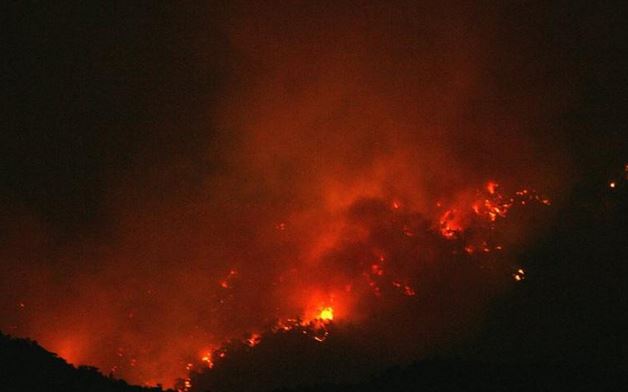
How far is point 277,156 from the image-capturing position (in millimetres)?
14766

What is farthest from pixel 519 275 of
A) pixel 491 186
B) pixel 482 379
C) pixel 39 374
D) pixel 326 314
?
pixel 39 374

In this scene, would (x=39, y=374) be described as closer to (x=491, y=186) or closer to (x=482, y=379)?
(x=482, y=379)

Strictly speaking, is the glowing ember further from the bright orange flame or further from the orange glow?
the bright orange flame

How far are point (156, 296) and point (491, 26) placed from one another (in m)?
10.3

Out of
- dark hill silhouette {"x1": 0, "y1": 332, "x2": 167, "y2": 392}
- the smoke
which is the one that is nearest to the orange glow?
the smoke

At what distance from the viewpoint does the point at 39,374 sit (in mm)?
5855

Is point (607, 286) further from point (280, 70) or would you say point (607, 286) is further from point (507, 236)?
point (280, 70)

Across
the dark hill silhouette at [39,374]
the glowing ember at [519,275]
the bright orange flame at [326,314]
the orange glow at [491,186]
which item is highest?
the orange glow at [491,186]

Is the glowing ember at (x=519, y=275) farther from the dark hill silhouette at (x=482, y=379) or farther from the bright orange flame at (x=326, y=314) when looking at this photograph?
the dark hill silhouette at (x=482, y=379)

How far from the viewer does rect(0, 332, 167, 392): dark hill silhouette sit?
223 inches

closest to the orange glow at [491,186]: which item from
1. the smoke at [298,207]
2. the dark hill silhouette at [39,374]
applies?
the smoke at [298,207]

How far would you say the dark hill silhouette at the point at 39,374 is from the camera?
566 cm

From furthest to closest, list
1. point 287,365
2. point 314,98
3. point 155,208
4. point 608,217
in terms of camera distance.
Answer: point 314,98, point 155,208, point 608,217, point 287,365

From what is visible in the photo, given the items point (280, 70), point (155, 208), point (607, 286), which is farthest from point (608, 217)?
point (155, 208)
